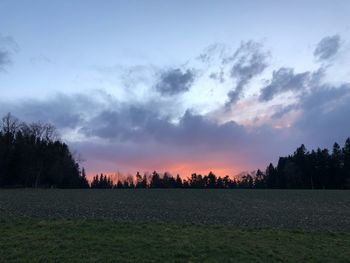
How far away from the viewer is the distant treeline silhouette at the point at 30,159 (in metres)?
99.3

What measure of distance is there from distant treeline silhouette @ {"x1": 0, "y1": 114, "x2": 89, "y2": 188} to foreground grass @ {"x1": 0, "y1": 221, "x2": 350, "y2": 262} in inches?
3281

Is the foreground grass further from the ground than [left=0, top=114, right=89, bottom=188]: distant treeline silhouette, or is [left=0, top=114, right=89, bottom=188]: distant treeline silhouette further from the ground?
[left=0, top=114, right=89, bottom=188]: distant treeline silhouette

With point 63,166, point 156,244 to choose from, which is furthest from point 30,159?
point 156,244

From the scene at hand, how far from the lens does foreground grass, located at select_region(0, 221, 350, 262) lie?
13.9 m

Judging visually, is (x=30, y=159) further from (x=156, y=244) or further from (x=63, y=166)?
(x=156, y=244)

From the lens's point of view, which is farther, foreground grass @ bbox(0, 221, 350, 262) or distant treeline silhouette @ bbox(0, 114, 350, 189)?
distant treeline silhouette @ bbox(0, 114, 350, 189)

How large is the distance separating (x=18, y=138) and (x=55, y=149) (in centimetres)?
1103

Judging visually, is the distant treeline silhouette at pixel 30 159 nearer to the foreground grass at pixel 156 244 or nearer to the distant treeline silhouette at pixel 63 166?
the distant treeline silhouette at pixel 63 166

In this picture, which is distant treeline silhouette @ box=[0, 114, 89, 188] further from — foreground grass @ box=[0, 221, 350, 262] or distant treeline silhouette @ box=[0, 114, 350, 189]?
foreground grass @ box=[0, 221, 350, 262]

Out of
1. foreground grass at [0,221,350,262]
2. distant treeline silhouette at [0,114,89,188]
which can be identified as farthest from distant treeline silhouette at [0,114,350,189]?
foreground grass at [0,221,350,262]

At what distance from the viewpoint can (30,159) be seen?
98438 millimetres

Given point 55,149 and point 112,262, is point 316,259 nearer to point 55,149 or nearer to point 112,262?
point 112,262

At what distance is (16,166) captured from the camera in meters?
102

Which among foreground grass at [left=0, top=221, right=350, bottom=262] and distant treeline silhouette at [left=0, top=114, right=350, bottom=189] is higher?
distant treeline silhouette at [left=0, top=114, right=350, bottom=189]
